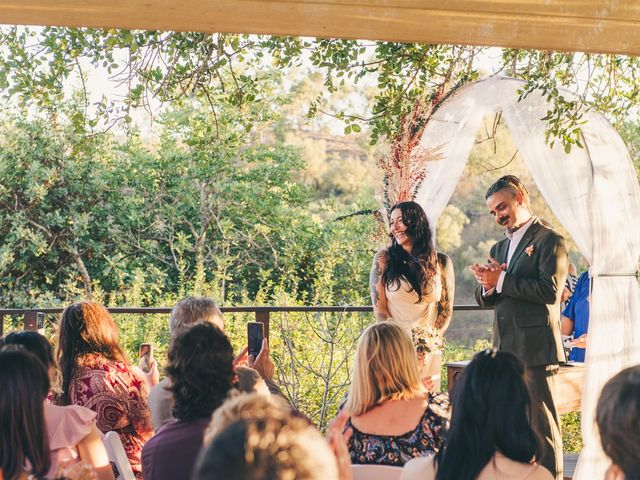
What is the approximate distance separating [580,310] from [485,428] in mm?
3588

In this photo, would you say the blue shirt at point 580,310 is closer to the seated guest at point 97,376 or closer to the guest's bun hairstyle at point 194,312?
the guest's bun hairstyle at point 194,312

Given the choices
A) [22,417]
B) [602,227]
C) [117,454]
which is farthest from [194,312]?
[602,227]

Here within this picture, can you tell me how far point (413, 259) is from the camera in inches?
169

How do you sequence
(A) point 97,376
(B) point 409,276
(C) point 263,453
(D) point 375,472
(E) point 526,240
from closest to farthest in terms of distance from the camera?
1. (C) point 263,453
2. (D) point 375,472
3. (A) point 97,376
4. (E) point 526,240
5. (B) point 409,276

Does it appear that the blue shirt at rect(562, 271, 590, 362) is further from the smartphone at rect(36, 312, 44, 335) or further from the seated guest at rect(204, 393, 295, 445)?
the seated guest at rect(204, 393, 295, 445)

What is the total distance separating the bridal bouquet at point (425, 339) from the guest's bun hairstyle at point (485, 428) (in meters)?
2.22

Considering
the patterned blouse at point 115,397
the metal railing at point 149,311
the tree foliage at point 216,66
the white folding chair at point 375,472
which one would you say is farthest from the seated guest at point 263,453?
the metal railing at point 149,311

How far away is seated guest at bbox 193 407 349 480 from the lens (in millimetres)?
897

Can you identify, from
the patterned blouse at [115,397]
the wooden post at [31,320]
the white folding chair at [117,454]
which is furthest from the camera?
the wooden post at [31,320]

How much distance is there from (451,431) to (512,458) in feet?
0.51

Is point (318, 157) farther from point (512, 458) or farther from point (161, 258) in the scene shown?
point (512, 458)

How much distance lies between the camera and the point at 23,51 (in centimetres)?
398

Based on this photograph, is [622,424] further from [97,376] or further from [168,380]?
[97,376]

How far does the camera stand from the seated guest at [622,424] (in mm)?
1693
